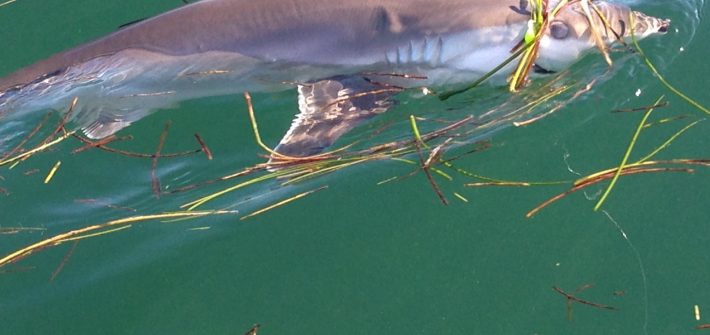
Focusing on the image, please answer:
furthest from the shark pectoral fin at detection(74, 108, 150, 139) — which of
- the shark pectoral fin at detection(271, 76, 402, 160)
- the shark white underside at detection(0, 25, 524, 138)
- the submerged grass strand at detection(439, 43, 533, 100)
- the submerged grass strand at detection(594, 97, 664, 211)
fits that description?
the submerged grass strand at detection(594, 97, 664, 211)

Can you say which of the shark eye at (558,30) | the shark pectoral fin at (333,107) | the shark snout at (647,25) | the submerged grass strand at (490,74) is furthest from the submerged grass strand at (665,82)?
the shark pectoral fin at (333,107)

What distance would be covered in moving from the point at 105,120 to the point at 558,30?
82.6 inches

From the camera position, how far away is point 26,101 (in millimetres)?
4129

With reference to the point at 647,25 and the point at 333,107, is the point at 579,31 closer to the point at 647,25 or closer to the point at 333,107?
the point at 647,25

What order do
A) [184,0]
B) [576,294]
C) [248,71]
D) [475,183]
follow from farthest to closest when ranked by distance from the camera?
[184,0] → [248,71] → [475,183] → [576,294]

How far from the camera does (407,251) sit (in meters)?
3.69

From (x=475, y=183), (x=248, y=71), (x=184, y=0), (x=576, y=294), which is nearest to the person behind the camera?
(x=576, y=294)

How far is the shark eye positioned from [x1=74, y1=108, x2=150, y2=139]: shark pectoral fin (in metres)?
1.87

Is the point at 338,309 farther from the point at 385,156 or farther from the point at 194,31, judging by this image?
the point at 194,31

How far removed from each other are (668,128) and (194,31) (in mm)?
2065

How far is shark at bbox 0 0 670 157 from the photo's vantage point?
400 centimetres

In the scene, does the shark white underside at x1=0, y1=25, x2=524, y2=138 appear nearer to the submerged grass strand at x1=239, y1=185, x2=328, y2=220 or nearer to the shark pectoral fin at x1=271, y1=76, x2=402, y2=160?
the shark pectoral fin at x1=271, y1=76, x2=402, y2=160

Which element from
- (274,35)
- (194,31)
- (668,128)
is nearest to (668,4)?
(668,128)

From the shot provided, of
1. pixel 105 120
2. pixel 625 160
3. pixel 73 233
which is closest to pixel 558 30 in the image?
pixel 625 160
